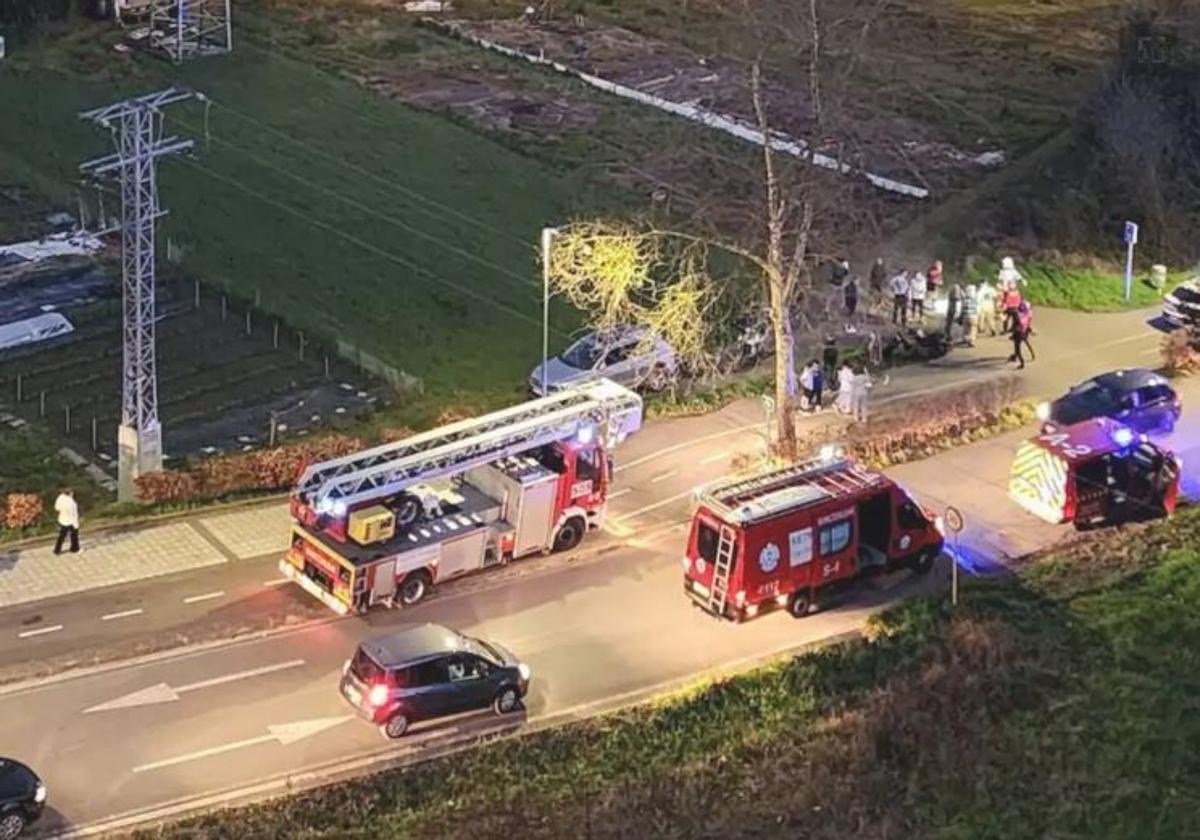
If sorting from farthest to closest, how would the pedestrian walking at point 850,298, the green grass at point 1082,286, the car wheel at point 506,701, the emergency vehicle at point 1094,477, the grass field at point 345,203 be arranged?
1. the green grass at point 1082,286
2. the grass field at point 345,203
3. the pedestrian walking at point 850,298
4. the emergency vehicle at point 1094,477
5. the car wheel at point 506,701

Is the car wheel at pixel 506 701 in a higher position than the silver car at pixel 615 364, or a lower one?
lower

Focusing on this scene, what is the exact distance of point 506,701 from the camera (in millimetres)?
27266

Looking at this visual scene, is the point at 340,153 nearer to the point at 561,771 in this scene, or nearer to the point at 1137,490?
the point at 1137,490

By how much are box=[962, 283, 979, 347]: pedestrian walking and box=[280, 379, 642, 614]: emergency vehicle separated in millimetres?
11234

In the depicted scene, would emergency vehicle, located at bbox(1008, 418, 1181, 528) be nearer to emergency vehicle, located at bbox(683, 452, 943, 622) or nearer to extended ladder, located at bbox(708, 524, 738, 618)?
emergency vehicle, located at bbox(683, 452, 943, 622)

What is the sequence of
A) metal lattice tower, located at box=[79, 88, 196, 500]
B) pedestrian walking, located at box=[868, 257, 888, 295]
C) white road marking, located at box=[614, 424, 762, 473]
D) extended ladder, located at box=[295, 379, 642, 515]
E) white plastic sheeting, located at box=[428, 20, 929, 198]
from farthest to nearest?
1. white plastic sheeting, located at box=[428, 20, 929, 198]
2. pedestrian walking, located at box=[868, 257, 888, 295]
3. white road marking, located at box=[614, 424, 762, 473]
4. metal lattice tower, located at box=[79, 88, 196, 500]
5. extended ladder, located at box=[295, 379, 642, 515]

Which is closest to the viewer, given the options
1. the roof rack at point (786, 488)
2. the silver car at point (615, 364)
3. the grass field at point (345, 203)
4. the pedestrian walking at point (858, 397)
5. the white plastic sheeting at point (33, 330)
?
the roof rack at point (786, 488)

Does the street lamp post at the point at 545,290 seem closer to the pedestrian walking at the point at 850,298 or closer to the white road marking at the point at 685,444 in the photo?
the white road marking at the point at 685,444

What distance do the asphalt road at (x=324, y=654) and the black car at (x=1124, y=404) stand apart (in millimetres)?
2525

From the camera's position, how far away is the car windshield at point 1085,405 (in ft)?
120

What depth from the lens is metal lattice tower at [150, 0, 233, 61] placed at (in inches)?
2447

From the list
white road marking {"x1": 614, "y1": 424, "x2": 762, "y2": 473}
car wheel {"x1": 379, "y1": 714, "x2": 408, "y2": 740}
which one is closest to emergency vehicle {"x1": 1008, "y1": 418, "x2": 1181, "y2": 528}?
white road marking {"x1": 614, "y1": 424, "x2": 762, "y2": 473}

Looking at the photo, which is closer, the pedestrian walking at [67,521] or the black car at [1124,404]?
the pedestrian walking at [67,521]

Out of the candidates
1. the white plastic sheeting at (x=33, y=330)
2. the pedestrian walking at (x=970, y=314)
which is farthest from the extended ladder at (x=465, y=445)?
the white plastic sheeting at (x=33, y=330)
